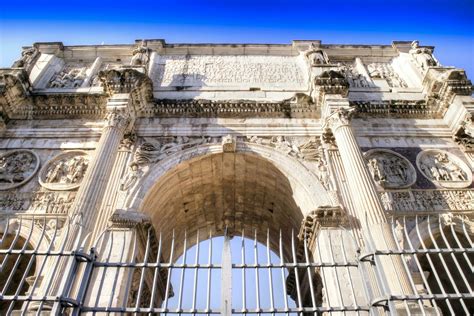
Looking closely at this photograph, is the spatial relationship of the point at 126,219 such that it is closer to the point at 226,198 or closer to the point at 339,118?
the point at 226,198

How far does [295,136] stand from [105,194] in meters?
5.34

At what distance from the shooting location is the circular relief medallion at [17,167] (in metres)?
8.87

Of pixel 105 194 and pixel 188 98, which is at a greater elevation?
pixel 188 98

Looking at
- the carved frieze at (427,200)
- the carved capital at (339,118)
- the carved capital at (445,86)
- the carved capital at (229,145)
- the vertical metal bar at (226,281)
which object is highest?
the carved capital at (445,86)

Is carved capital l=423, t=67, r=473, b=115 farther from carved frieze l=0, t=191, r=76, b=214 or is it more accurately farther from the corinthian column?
carved frieze l=0, t=191, r=76, b=214

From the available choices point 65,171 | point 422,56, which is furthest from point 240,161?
point 422,56

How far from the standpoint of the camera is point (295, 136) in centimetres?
994

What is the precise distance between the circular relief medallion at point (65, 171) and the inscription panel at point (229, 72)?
392 cm

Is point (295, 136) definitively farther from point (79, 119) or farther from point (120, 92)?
point (79, 119)

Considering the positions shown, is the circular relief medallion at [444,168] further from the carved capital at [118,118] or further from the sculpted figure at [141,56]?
the sculpted figure at [141,56]

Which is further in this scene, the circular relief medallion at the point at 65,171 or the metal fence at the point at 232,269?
the circular relief medallion at the point at 65,171

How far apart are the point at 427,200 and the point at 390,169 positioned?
123cm

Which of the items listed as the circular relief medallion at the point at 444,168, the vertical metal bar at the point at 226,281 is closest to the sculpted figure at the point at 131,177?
the vertical metal bar at the point at 226,281

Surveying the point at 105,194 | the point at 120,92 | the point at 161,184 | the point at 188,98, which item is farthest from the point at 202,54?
the point at 105,194
